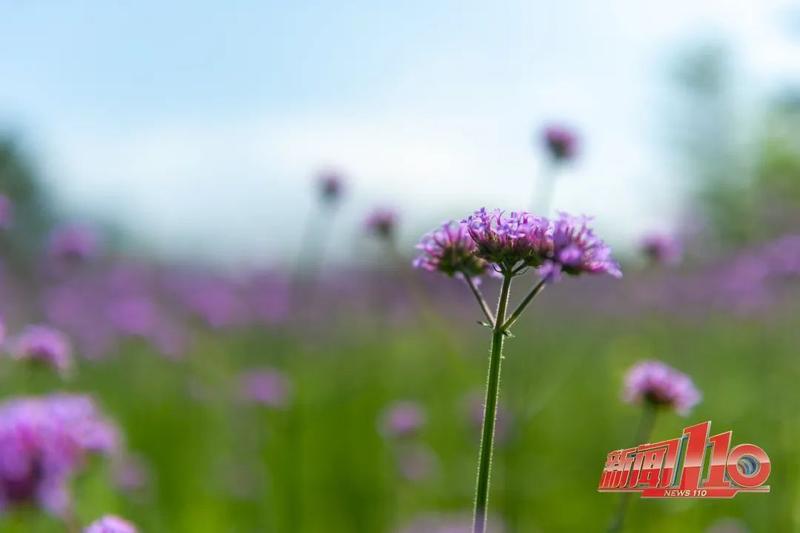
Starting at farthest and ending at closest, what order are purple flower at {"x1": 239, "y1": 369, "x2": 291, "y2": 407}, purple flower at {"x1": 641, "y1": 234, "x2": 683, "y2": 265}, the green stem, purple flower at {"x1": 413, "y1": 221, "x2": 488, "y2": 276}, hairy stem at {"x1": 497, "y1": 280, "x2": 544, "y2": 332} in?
purple flower at {"x1": 239, "y1": 369, "x2": 291, "y2": 407}
purple flower at {"x1": 641, "y1": 234, "x2": 683, "y2": 265}
purple flower at {"x1": 413, "y1": 221, "x2": 488, "y2": 276}
hairy stem at {"x1": 497, "y1": 280, "x2": 544, "y2": 332}
the green stem

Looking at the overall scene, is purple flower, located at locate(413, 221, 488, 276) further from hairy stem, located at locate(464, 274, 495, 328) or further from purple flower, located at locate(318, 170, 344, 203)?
purple flower, located at locate(318, 170, 344, 203)

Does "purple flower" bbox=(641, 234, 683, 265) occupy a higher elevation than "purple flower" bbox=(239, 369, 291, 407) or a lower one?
higher

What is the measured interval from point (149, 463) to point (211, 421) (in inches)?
56.7

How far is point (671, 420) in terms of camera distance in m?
6.27

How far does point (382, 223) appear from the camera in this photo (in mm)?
4023

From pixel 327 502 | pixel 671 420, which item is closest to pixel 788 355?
pixel 671 420

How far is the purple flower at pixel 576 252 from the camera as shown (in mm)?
1635

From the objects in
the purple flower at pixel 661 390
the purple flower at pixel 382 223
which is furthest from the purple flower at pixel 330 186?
the purple flower at pixel 661 390

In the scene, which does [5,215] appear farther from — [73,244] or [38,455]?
[38,455]

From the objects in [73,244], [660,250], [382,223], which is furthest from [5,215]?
[660,250]

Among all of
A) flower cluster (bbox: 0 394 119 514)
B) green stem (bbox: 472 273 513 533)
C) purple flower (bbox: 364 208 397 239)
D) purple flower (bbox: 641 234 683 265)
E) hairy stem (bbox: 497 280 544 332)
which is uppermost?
purple flower (bbox: 641 234 683 265)

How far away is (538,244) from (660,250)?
2.42 meters

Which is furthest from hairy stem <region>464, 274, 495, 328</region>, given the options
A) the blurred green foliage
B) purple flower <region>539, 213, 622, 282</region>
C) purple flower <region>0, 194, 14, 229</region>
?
purple flower <region>0, 194, 14, 229</region>

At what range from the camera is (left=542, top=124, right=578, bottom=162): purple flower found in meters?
4.15
